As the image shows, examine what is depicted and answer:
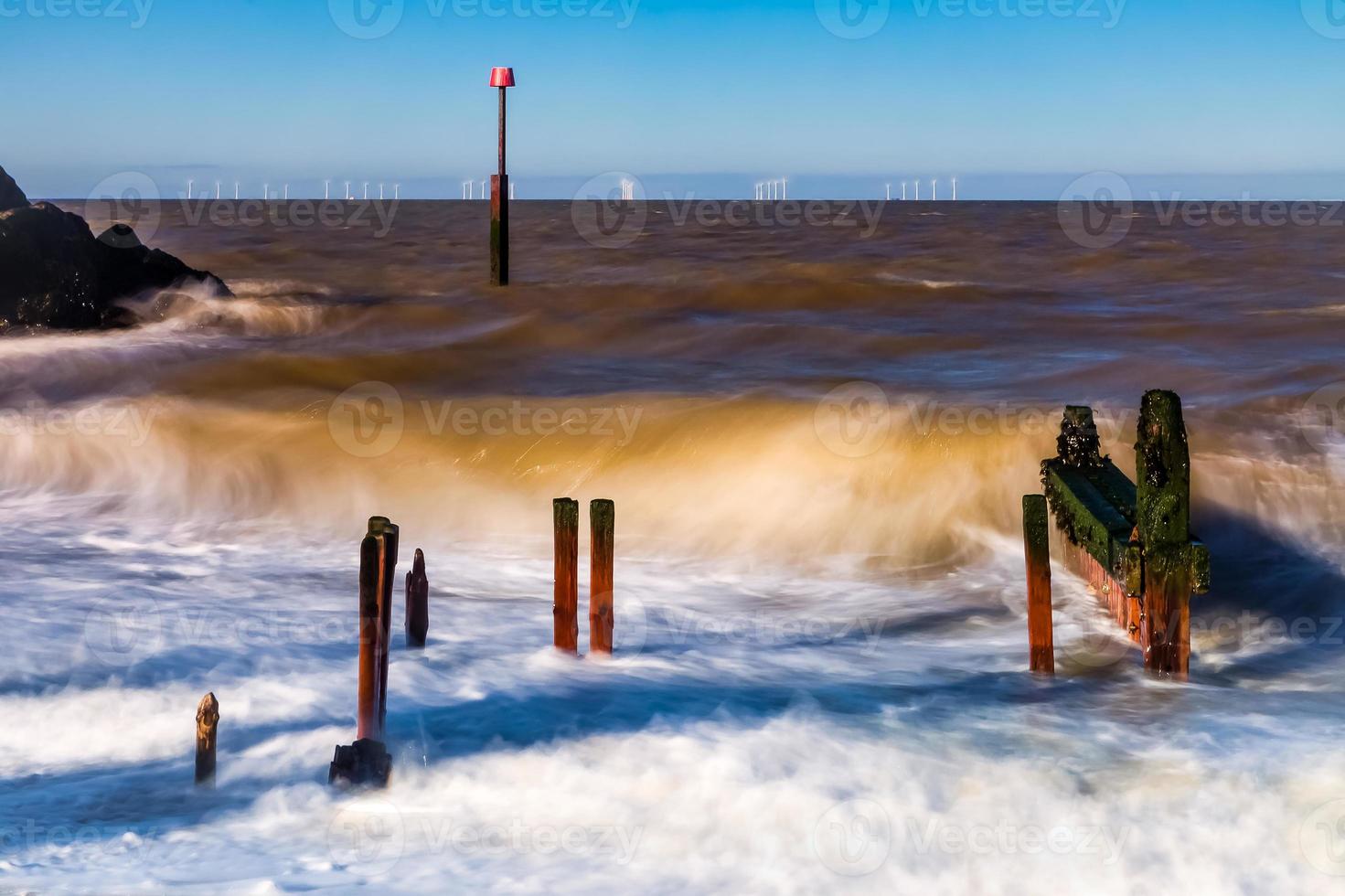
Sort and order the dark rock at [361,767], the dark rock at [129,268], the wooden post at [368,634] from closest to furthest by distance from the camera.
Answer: the wooden post at [368,634] → the dark rock at [361,767] → the dark rock at [129,268]

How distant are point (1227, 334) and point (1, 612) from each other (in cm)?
1973

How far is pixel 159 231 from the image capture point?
67125mm

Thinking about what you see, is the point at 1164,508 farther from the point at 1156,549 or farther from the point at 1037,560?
the point at 1037,560

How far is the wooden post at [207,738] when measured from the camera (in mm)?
5449

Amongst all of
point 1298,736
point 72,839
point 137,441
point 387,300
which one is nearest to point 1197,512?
point 1298,736

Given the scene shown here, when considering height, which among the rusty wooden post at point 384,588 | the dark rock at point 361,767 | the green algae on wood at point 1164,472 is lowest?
the dark rock at point 361,767

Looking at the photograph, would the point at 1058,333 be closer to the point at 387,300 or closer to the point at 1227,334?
the point at 1227,334

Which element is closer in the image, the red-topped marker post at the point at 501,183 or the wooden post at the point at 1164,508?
the wooden post at the point at 1164,508

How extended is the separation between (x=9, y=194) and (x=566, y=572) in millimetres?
21504

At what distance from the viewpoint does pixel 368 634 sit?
560 centimetres

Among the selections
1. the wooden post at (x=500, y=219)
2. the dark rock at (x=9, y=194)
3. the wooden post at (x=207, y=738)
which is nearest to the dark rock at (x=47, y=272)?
the dark rock at (x=9, y=194)

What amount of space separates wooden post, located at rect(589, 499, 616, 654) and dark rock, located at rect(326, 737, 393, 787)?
1.59 m

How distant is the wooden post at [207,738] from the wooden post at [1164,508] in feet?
14.7

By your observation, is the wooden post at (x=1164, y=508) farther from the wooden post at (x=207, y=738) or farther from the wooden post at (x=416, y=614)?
the wooden post at (x=207, y=738)
